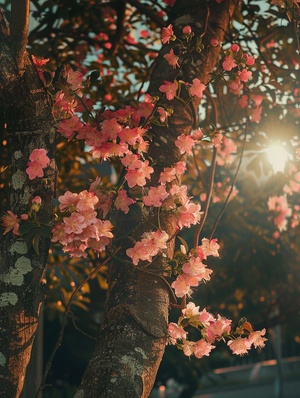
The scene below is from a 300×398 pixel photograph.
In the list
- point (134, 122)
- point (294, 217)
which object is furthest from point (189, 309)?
point (294, 217)

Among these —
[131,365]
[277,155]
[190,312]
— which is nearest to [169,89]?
[190,312]

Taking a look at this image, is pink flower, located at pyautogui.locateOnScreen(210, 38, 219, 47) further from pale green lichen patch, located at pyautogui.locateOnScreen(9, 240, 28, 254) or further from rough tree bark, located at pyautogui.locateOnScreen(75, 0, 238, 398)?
pale green lichen patch, located at pyautogui.locateOnScreen(9, 240, 28, 254)

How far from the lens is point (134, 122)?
11.9 ft

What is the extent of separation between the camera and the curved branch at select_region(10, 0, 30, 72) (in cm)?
314

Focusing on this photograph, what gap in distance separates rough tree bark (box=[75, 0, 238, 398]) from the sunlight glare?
1807mm

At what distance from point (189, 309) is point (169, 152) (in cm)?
79

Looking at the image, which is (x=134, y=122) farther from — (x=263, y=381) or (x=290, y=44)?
(x=263, y=381)

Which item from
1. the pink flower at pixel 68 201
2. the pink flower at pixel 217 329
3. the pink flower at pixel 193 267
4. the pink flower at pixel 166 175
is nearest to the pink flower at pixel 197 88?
the pink flower at pixel 166 175

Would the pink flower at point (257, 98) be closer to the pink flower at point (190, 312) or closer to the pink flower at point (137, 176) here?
the pink flower at point (137, 176)

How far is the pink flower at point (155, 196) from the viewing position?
3.33 meters

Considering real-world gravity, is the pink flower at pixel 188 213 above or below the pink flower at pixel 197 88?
below

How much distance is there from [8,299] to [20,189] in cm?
47

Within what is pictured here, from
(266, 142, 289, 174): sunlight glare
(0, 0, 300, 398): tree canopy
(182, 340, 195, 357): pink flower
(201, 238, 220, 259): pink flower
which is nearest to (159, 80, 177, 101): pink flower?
(0, 0, 300, 398): tree canopy

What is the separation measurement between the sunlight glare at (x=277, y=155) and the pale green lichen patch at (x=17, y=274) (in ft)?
9.85
